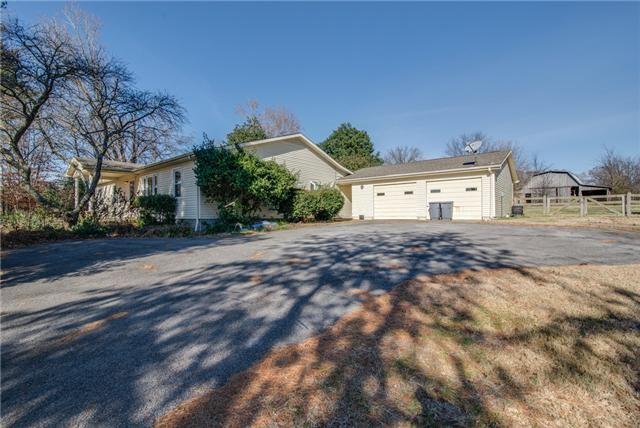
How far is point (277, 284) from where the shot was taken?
4246mm

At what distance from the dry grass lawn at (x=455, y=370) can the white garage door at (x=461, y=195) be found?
12199 mm

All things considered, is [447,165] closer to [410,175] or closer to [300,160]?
[410,175]

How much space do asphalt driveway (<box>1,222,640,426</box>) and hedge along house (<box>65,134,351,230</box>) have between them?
23.6 feet

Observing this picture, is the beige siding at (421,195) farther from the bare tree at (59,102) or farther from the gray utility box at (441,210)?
the bare tree at (59,102)

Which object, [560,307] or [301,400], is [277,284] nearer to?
[301,400]

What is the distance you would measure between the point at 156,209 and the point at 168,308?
13518mm

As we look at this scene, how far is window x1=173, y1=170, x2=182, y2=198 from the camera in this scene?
15.3m

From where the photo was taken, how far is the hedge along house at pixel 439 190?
14.5 metres

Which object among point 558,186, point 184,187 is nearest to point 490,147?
point 558,186

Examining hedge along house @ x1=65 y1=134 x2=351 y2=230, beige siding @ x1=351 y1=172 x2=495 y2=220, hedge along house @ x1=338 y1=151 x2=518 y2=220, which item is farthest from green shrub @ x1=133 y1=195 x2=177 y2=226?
beige siding @ x1=351 y1=172 x2=495 y2=220

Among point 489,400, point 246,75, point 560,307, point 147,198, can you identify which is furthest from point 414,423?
point 246,75

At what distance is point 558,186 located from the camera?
116 feet

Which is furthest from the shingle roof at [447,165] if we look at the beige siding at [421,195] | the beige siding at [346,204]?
the beige siding at [346,204]

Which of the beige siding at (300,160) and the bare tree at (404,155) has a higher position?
the bare tree at (404,155)
